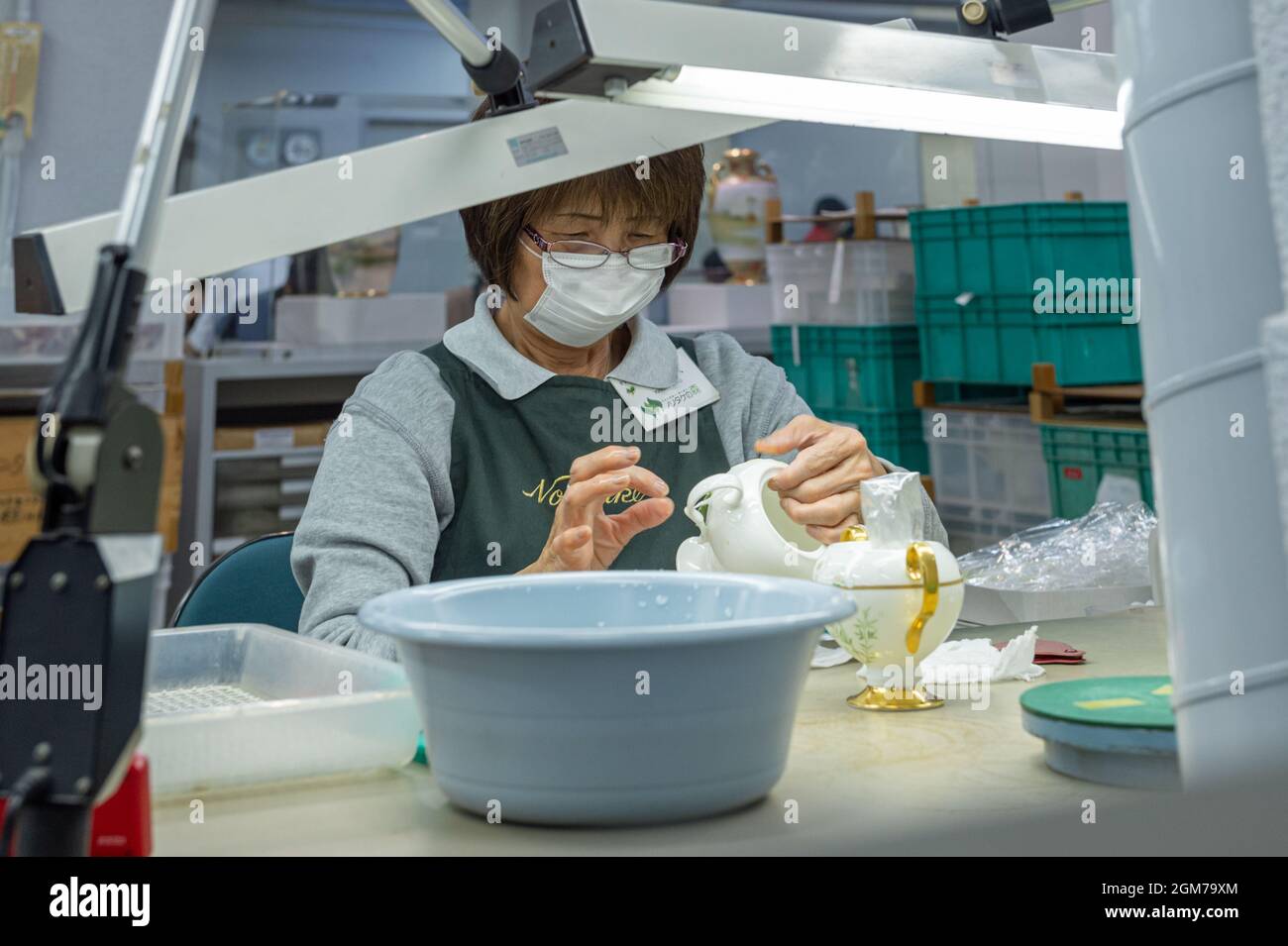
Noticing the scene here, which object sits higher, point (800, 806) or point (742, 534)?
point (742, 534)

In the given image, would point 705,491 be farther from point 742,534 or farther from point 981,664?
point 981,664

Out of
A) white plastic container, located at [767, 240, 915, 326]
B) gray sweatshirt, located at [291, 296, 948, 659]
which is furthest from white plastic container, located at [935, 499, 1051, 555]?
gray sweatshirt, located at [291, 296, 948, 659]

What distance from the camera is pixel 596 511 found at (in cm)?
125

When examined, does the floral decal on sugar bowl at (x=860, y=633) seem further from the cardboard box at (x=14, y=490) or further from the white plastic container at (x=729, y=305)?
the white plastic container at (x=729, y=305)

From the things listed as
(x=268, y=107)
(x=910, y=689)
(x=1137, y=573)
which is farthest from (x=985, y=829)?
(x=268, y=107)

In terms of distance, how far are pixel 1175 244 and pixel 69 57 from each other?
4.17 metres

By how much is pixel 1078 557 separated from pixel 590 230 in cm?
76

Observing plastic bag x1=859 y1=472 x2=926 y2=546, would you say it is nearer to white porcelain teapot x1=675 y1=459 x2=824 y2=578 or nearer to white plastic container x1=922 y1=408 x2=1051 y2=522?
white porcelain teapot x1=675 y1=459 x2=824 y2=578

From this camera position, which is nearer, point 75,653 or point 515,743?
point 75,653

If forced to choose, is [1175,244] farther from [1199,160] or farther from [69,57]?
[69,57]

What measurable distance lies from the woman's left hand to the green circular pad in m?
0.33

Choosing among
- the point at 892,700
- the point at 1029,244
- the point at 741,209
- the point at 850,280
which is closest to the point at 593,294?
the point at 892,700

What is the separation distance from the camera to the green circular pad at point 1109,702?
82 cm

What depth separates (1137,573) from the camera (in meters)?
1.71
